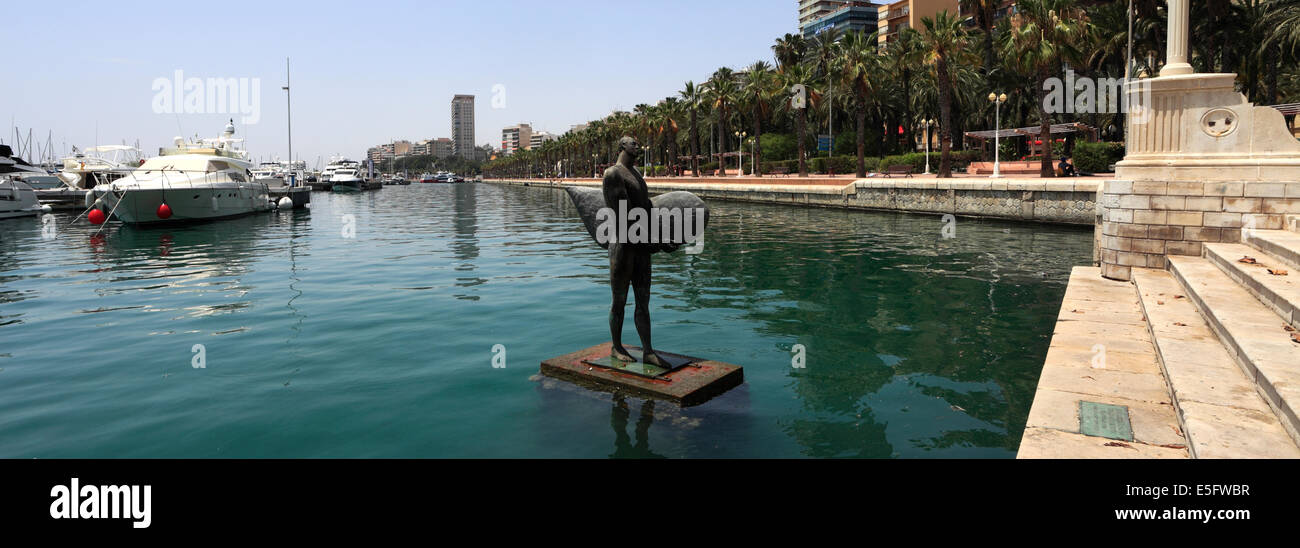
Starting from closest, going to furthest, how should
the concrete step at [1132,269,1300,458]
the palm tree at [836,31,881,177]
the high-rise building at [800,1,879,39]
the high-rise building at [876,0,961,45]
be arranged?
the concrete step at [1132,269,1300,458] → the palm tree at [836,31,881,177] → the high-rise building at [876,0,961,45] → the high-rise building at [800,1,879,39]

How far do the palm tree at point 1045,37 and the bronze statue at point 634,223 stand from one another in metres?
32.9

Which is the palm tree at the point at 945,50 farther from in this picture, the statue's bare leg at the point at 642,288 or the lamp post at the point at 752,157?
the statue's bare leg at the point at 642,288

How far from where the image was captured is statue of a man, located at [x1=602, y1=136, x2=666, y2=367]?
626 cm

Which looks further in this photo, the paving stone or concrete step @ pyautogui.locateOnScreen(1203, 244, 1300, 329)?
concrete step @ pyautogui.locateOnScreen(1203, 244, 1300, 329)

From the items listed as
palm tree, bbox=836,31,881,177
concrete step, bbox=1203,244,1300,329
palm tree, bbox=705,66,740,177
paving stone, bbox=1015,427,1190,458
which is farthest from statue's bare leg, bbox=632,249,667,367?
palm tree, bbox=705,66,740,177

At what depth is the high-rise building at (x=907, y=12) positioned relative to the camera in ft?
323

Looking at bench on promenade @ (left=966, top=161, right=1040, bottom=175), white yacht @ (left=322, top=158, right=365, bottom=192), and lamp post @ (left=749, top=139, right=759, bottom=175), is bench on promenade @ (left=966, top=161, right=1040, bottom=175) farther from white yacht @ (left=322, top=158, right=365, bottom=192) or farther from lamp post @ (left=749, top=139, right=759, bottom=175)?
white yacht @ (left=322, top=158, right=365, bottom=192)

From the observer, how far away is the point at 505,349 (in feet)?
29.9

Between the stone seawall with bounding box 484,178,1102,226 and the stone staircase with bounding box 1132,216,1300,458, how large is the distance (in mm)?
11172

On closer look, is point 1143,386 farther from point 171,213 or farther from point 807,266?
point 171,213

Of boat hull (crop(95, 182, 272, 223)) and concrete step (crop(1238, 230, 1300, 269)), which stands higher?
boat hull (crop(95, 182, 272, 223))

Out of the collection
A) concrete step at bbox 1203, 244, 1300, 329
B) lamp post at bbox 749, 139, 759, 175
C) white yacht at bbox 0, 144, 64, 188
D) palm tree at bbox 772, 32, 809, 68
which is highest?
palm tree at bbox 772, 32, 809, 68

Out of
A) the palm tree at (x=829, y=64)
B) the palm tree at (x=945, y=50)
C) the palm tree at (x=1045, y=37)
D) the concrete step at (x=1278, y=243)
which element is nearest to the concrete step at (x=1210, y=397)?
the concrete step at (x=1278, y=243)

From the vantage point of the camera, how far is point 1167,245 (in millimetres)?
11000
